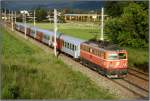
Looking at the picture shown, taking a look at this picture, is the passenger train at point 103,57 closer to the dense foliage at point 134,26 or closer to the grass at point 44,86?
the grass at point 44,86

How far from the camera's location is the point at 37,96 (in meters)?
17.2

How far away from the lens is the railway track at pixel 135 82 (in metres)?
22.2

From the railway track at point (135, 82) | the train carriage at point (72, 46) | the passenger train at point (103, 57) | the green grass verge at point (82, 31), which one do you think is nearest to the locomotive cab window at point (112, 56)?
the passenger train at point (103, 57)

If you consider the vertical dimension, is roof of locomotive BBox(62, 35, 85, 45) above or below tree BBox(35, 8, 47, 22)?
below

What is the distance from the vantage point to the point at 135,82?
25.1m

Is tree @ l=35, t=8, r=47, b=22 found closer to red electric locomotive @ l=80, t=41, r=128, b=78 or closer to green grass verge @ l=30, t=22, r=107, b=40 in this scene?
green grass verge @ l=30, t=22, r=107, b=40

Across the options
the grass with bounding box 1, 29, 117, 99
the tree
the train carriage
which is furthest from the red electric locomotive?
the tree

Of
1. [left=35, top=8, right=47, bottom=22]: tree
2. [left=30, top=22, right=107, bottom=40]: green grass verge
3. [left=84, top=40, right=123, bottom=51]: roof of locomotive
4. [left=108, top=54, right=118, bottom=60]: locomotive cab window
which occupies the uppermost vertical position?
[left=35, top=8, right=47, bottom=22]: tree

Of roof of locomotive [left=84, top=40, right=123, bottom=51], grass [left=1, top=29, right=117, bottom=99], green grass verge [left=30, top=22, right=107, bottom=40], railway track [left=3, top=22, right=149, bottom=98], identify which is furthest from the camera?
green grass verge [left=30, top=22, right=107, bottom=40]

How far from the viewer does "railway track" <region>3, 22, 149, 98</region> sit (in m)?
22.2

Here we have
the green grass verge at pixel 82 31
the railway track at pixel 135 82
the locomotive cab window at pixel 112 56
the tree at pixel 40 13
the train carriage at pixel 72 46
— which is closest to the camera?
the railway track at pixel 135 82

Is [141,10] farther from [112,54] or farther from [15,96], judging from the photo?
[15,96]

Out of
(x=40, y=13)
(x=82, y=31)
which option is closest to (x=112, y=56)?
(x=82, y=31)

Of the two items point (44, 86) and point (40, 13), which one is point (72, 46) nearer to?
point (44, 86)
